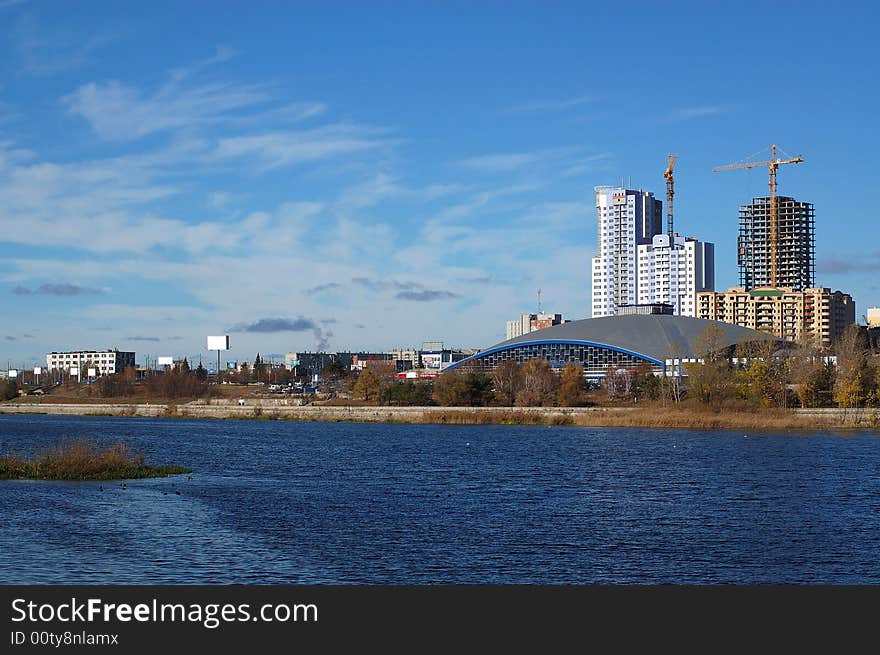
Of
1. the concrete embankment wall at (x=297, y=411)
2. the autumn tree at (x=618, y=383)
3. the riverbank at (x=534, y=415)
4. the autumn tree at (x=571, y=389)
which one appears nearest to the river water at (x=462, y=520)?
the riverbank at (x=534, y=415)

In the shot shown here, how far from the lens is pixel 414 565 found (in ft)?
87.8

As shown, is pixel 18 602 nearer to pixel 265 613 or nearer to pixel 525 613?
pixel 265 613

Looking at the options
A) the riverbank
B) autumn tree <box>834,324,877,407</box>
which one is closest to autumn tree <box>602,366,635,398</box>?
the riverbank

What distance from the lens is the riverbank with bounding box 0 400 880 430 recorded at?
282 ft

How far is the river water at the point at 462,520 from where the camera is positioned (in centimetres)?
2616

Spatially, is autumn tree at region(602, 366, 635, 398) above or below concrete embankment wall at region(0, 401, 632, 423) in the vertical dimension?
above

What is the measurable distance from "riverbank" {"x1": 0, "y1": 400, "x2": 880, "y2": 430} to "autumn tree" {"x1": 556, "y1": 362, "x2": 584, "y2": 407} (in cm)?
658

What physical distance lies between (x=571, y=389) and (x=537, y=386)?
381 centimetres

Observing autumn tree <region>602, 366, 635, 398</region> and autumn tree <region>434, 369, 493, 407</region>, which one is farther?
autumn tree <region>602, 366, 635, 398</region>

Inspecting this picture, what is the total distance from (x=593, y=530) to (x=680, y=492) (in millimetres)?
10962

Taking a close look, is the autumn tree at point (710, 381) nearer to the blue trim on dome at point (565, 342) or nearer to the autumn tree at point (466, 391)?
the autumn tree at point (466, 391)

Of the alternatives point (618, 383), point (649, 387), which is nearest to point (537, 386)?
point (649, 387)

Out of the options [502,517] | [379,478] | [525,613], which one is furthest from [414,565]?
[379,478]

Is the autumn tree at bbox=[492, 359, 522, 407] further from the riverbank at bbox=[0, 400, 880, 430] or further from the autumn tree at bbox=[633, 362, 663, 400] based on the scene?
the autumn tree at bbox=[633, 362, 663, 400]
